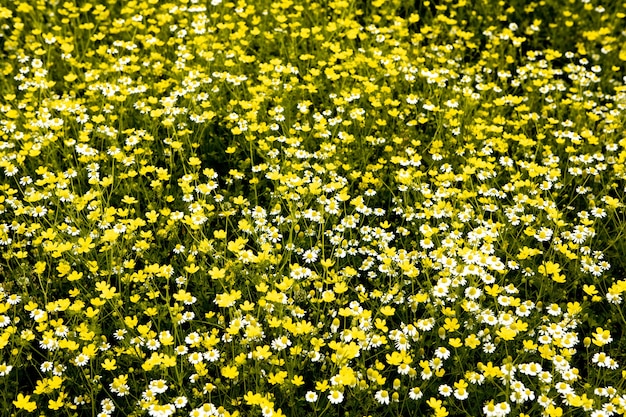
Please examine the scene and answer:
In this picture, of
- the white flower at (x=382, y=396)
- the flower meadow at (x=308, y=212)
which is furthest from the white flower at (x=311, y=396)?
the white flower at (x=382, y=396)

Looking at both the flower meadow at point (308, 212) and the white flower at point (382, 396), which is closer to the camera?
the white flower at point (382, 396)

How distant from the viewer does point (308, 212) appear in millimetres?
3770


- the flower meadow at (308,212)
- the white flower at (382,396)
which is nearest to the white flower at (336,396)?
the flower meadow at (308,212)

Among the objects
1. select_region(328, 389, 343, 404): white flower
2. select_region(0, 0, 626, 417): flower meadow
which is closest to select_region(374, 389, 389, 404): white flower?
select_region(0, 0, 626, 417): flower meadow

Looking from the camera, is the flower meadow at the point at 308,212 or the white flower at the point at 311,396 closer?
the white flower at the point at 311,396

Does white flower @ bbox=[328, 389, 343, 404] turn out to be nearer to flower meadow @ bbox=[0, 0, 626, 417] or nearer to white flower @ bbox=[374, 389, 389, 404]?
flower meadow @ bbox=[0, 0, 626, 417]

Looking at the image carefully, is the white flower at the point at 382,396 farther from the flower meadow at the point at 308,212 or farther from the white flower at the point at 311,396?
the white flower at the point at 311,396

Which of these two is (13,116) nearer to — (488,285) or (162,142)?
(162,142)

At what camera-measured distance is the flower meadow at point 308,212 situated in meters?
3.09

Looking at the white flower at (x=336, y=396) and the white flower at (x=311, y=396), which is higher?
the white flower at (x=336, y=396)

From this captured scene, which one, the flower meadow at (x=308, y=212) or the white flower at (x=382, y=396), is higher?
the flower meadow at (x=308, y=212)

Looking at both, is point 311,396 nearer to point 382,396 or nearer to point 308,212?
point 382,396

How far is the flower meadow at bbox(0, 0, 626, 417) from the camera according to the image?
3088 millimetres

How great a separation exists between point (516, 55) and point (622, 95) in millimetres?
1180
